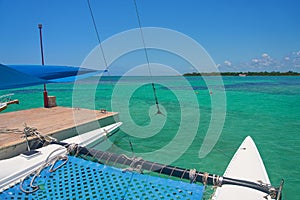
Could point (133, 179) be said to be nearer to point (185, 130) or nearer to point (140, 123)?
point (185, 130)

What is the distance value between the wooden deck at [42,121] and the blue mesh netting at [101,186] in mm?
1475

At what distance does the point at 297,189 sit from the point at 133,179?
271 cm

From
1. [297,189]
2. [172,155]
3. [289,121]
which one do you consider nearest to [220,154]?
[172,155]

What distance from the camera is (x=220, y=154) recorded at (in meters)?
4.69

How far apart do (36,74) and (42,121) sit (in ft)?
8.53

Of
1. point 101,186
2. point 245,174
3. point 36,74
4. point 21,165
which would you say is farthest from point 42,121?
point 245,174

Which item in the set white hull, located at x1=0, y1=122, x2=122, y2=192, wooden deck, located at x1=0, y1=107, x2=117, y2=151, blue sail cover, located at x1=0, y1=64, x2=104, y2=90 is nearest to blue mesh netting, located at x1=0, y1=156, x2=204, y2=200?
white hull, located at x1=0, y1=122, x2=122, y2=192

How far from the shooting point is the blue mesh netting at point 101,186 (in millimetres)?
2049

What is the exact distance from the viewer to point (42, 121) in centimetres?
484

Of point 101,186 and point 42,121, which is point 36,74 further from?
point 42,121

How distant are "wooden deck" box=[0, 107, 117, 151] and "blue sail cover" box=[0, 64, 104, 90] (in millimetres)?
1267

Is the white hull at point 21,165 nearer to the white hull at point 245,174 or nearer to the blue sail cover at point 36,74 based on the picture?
the blue sail cover at point 36,74

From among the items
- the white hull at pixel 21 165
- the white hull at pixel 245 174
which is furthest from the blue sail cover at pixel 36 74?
the white hull at pixel 245 174

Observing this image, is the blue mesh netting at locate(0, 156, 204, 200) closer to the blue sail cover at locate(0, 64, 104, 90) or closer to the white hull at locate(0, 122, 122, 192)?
the white hull at locate(0, 122, 122, 192)
